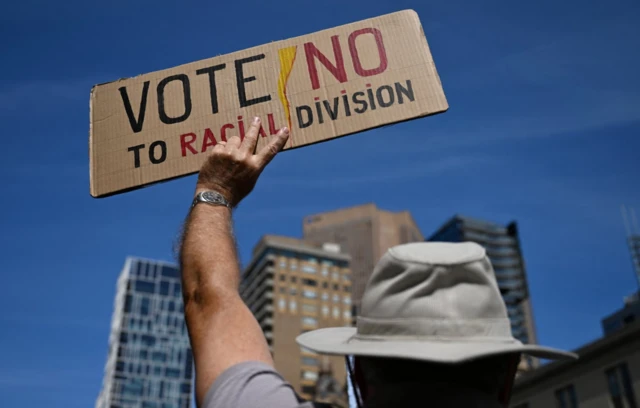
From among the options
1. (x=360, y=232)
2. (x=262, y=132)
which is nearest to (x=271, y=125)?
(x=262, y=132)

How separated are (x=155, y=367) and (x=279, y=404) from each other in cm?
21013

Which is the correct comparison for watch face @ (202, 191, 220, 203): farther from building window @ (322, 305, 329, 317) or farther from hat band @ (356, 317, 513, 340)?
building window @ (322, 305, 329, 317)

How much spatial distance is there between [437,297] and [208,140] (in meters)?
1.67

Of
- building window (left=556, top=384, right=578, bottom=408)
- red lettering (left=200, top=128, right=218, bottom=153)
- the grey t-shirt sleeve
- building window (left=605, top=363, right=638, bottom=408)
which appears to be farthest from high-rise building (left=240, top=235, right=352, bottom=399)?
the grey t-shirt sleeve

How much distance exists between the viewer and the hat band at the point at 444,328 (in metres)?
1.49

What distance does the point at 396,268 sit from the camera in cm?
156

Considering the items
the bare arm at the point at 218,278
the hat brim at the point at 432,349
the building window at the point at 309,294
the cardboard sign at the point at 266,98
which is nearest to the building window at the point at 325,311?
the building window at the point at 309,294

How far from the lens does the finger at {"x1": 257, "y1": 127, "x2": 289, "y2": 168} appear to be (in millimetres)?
2498

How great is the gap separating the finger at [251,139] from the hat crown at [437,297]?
42.5 inches

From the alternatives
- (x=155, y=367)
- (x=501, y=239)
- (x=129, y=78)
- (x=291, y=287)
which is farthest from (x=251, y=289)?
(x=129, y=78)

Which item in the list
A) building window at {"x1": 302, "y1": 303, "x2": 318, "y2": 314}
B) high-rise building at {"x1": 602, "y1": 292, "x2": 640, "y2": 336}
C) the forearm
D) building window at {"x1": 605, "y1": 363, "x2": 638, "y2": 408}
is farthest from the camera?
building window at {"x1": 302, "y1": 303, "x2": 318, "y2": 314}

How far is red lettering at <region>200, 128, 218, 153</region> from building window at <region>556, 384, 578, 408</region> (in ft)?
121

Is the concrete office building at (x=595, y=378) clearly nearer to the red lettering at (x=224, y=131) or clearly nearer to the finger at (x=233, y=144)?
the red lettering at (x=224, y=131)

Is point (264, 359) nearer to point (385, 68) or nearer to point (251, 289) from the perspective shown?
point (385, 68)
